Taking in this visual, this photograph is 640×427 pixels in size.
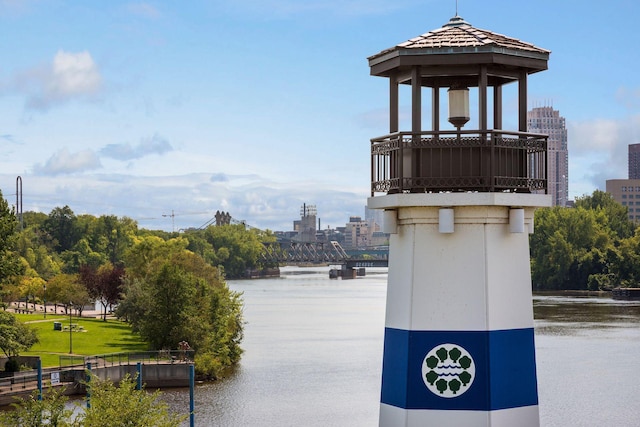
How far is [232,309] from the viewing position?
2963 inches

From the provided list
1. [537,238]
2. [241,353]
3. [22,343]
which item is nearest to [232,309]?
[241,353]

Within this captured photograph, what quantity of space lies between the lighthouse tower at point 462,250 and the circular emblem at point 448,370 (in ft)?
0.04

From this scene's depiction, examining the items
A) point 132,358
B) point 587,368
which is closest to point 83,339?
point 132,358

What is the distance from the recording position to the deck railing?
13453mm

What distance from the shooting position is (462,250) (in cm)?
1366

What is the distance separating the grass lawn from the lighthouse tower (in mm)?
50402

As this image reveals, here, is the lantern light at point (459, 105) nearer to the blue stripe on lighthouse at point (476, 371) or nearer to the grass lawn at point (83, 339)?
the blue stripe on lighthouse at point (476, 371)

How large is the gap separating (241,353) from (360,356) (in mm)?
8515

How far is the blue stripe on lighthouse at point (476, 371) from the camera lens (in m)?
13.4

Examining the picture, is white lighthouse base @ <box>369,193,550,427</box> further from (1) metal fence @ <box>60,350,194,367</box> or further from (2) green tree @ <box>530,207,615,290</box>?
(2) green tree @ <box>530,207,615,290</box>

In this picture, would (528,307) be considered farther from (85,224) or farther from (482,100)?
(85,224)

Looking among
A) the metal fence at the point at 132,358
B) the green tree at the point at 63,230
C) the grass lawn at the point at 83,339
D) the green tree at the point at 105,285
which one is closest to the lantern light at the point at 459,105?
the metal fence at the point at 132,358

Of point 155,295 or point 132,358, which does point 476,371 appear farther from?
point 155,295

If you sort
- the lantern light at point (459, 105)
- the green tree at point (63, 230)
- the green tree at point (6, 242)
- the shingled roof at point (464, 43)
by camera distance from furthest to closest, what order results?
the green tree at point (63, 230), the green tree at point (6, 242), the lantern light at point (459, 105), the shingled roof at point (464, 43)
